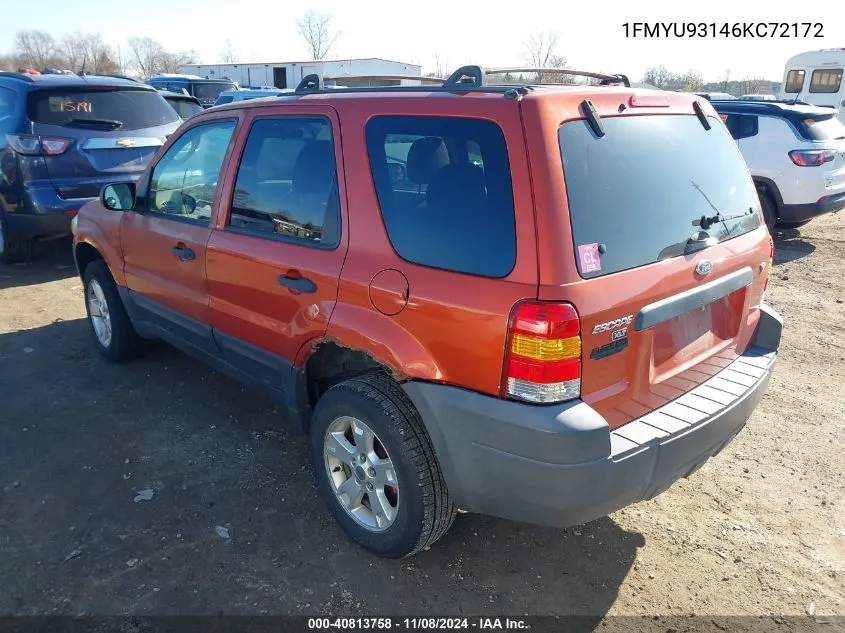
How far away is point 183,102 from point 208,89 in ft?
36.4

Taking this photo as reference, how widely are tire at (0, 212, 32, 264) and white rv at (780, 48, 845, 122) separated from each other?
19782mm

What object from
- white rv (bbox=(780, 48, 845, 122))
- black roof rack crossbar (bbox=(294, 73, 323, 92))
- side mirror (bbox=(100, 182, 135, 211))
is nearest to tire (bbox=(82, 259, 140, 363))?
side mirror (bbox=(100, 182, 135, 211))

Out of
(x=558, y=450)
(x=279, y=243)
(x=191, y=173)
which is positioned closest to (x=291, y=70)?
(x=191, y=173)

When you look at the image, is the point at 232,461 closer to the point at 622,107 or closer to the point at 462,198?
the point at 462,198

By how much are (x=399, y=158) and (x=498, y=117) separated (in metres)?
0.53

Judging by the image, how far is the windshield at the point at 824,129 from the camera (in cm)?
812

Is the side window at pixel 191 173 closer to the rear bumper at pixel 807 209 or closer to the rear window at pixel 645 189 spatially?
the rear window at pixel 645 189

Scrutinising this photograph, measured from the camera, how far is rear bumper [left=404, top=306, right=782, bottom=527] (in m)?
2.14

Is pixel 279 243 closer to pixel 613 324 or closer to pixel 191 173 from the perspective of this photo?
pixel 191 173

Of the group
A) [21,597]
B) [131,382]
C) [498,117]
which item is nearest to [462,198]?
[498,117]

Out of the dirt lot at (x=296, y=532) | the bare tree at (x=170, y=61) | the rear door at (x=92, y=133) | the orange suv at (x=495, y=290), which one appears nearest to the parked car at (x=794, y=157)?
the dirt lot at (x=296, y=532)

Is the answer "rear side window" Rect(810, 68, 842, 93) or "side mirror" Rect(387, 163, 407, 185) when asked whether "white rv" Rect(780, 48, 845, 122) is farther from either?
"side mirror" Rect(387, 163, 407, 185)

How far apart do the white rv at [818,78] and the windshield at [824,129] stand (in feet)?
37.8

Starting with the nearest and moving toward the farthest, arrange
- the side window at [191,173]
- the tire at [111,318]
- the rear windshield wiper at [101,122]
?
the side window at [191,173] → the tire at [111,318] → the rear windshield wiper at [101,122]
